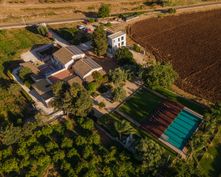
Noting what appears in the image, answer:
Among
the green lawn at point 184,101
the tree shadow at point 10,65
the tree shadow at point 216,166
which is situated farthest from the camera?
the tree shadow at point 10,65

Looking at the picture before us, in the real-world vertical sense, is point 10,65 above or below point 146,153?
below

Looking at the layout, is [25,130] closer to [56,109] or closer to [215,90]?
[56,109]

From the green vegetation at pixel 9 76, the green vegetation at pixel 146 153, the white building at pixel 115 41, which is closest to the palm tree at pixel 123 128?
the green vegetation at pixel 146 153

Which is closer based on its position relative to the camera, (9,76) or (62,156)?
A: (62,156)

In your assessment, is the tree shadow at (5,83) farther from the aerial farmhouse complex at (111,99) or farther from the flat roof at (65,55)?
the flat roof at (65,55)

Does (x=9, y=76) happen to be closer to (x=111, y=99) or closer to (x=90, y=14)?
(x=111, y=99)

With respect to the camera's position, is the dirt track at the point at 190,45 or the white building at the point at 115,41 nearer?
the dirt track at the point at 190,45

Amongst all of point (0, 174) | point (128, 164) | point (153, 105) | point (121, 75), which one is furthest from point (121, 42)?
point (0, 174)

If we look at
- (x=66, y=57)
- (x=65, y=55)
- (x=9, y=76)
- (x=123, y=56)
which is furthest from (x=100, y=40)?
(x=9, y=76)
